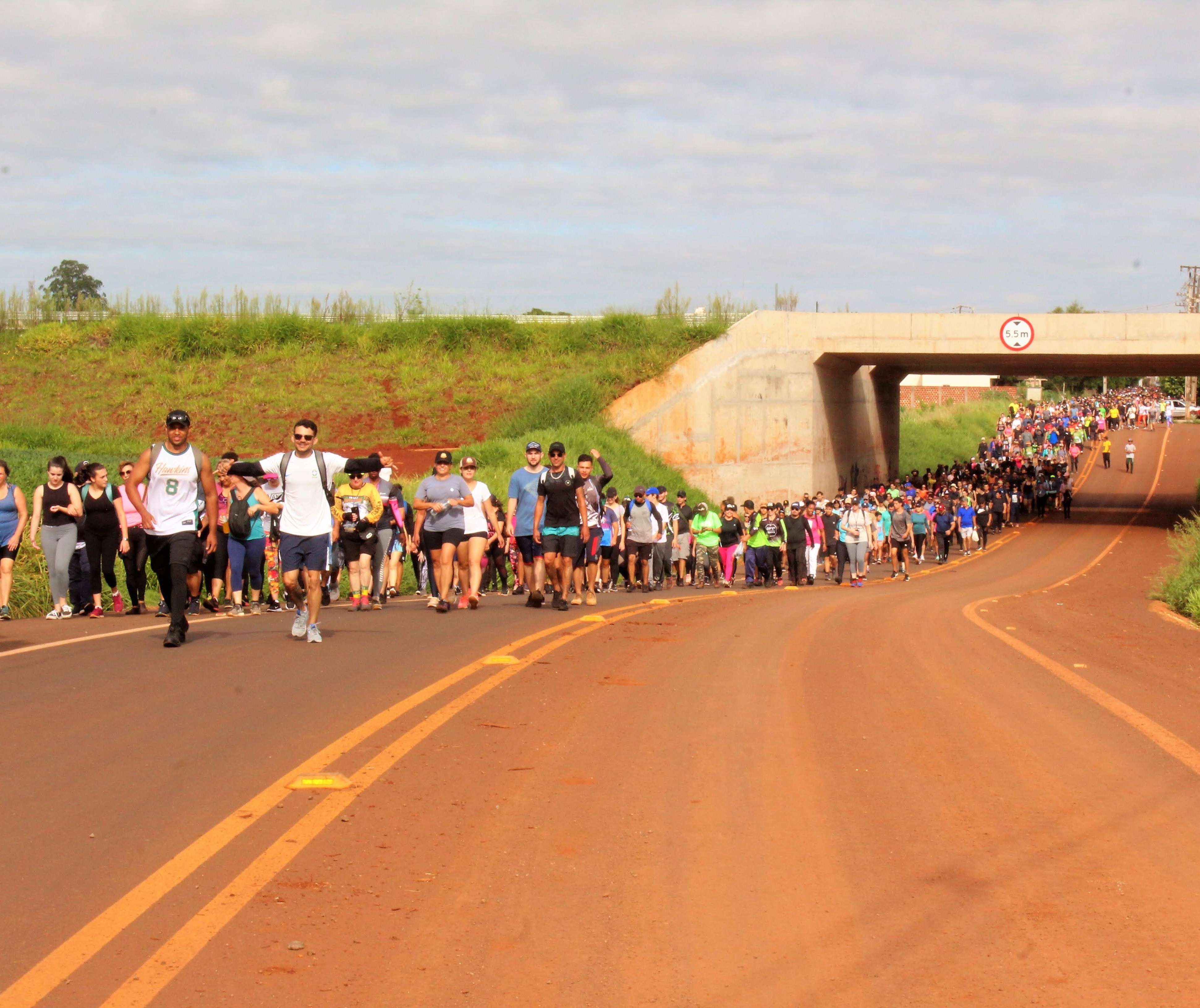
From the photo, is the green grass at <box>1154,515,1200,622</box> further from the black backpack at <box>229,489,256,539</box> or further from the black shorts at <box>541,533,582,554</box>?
the black backpack at <box>229,489,256,539</box>

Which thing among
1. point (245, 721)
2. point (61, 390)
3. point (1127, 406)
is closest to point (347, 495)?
point (245, 721)

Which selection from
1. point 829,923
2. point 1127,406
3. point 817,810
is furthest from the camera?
point 1127,406

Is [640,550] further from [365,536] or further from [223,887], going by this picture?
[223,887]

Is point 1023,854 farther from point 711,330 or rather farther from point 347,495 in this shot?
point 711,330

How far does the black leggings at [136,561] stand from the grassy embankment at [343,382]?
19.4 metres

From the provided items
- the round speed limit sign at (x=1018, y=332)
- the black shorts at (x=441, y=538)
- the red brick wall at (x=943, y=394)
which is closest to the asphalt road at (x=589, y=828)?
the black shorts at (x=441, y=538)

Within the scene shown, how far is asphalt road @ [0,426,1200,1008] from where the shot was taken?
402 cm

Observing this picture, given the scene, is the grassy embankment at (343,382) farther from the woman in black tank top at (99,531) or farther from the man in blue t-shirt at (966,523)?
the woman in black tank top at (99,531)

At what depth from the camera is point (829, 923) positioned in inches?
175

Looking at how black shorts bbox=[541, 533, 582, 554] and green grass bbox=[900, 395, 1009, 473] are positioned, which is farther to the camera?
green grass bbox=[900, 395, 1009, 473]

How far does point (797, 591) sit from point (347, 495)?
1156 centimetres

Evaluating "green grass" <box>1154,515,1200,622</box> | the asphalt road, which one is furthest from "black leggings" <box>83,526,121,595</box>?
"green grass" <box>1154,515,1200,622</box>

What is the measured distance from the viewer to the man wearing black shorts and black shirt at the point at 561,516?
1460 cm

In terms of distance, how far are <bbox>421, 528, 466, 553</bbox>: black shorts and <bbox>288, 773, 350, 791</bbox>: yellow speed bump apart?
332 inches
